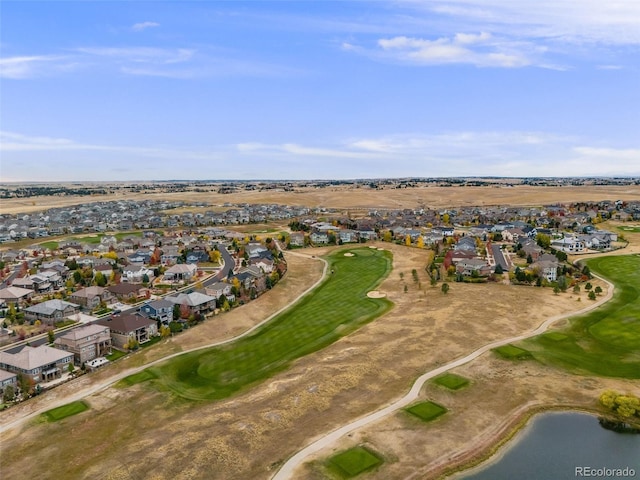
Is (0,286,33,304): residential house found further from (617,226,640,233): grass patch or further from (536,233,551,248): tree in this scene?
(617,226,640,233): grass patch

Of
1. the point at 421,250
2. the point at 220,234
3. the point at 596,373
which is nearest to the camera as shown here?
the point at 596,373

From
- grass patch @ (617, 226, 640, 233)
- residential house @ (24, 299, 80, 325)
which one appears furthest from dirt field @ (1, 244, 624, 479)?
grass patch @ (617, 226, 640, 233)

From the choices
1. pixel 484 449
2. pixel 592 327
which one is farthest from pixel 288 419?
pixel 592 327

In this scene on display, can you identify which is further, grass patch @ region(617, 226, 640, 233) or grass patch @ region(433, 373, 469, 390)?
grass patch @ region(617, 226, 640, 233)

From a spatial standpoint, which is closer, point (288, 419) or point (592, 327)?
point (288, 419)

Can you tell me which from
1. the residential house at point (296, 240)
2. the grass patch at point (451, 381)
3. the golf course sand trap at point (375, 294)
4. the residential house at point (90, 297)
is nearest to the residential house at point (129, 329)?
the residential house at point (90, 297)

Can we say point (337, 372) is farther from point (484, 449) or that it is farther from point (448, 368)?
point (484, 449)
